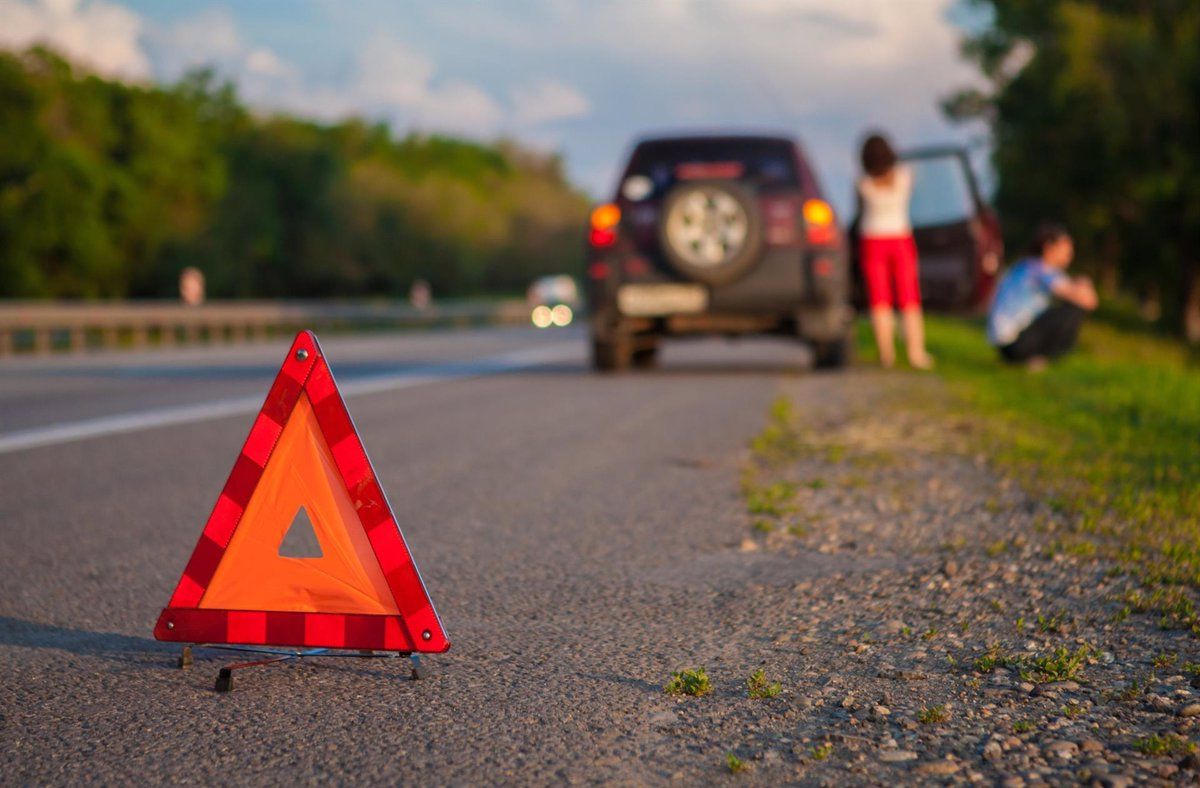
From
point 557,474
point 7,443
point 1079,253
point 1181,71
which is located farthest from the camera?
point 1079,253

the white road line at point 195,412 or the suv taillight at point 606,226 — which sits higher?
the suv taillight at point 606,226

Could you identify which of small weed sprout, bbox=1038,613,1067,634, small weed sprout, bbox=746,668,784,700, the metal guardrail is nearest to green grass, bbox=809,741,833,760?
small weed sprout, bbox=746,668,784,700

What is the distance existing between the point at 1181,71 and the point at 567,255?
9051 cm

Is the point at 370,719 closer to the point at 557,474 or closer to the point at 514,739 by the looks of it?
the point at 514,739

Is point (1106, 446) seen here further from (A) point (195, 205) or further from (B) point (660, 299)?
(A) point (195, 205)

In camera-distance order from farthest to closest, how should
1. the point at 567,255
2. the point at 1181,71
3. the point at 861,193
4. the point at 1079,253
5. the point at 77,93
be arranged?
the point at 567,255 < the point at 77,93 < the point at 1079,253 < the point at 1181,71 < the point at 861,193

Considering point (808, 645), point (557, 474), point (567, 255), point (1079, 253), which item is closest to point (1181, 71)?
point (1079, 253)

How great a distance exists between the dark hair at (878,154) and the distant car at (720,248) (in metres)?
0.54

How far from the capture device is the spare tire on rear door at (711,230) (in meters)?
12.1

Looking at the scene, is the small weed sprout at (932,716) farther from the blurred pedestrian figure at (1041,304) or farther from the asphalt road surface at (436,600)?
the blurred pedestrian figure at (1041,304)

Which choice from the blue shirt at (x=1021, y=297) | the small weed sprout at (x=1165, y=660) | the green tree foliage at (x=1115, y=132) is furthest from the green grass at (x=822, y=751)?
the green tree foliage at (x=1115, y=132)

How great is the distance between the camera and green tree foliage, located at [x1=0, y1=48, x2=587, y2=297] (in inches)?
2203

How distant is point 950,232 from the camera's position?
1452cm

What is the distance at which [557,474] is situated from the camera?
7.03m
